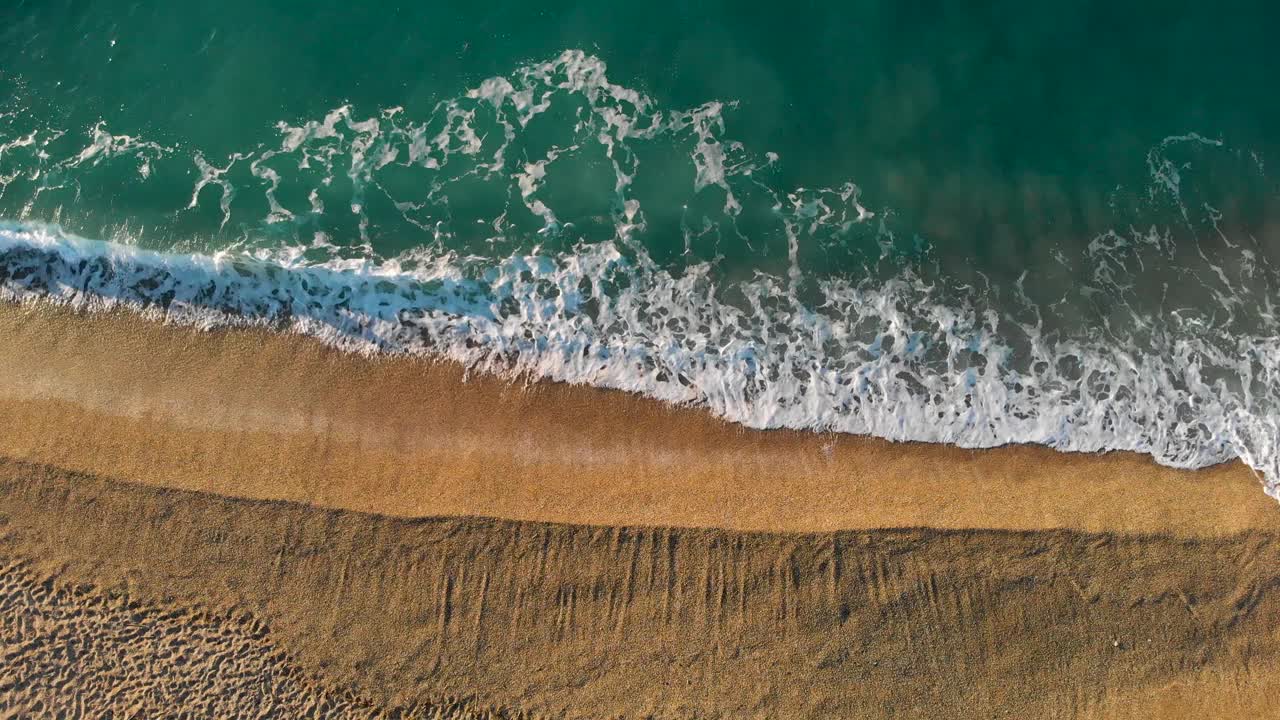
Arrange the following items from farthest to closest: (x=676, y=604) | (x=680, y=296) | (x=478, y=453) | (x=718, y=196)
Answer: (x=718, y=196) < (x=680, y=296) < (x=478, y=453) < (x=676, y=604)

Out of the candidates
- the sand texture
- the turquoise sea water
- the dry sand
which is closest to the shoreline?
the dry sand

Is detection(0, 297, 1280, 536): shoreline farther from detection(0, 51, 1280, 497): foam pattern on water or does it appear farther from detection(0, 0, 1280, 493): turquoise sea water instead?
detection(0, 0, 1280, 493): turquoise sea water

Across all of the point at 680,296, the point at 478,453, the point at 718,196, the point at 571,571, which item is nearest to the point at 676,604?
the point at 571,571

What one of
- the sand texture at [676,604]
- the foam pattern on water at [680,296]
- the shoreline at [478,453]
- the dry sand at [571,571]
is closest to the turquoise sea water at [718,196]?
the foam pattern on water at [680,296]

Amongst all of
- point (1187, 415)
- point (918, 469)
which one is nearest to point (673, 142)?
point (918, 469)

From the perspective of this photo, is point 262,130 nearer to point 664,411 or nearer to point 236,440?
point 236,440

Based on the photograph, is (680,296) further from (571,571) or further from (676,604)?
(676,604)

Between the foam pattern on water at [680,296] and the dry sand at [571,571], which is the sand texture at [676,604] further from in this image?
the foam pattern on water at [680,296]
